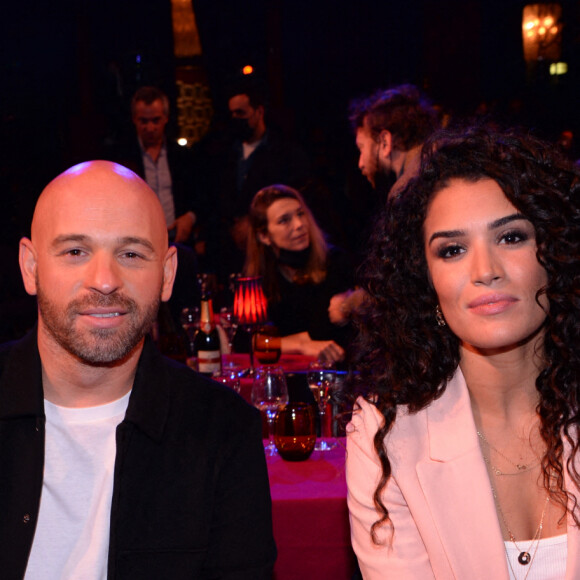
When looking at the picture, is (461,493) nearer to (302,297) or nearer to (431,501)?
(431,501)

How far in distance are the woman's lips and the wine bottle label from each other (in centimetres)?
171

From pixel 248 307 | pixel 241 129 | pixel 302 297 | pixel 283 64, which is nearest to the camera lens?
pixel 248 307

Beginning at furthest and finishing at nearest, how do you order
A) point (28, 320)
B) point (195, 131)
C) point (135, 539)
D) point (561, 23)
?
point (195, 131), point (561, 23), point (28, 320), point (135, 539)

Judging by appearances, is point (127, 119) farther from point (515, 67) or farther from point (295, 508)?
point (295, 508)

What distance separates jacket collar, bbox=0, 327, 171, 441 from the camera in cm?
164

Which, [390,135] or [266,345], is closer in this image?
[266,345]

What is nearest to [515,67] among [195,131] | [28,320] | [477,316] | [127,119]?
[195,131]

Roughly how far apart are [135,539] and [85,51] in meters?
7.61

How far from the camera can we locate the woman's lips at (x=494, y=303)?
160 centimetres

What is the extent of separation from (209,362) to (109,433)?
144 cm

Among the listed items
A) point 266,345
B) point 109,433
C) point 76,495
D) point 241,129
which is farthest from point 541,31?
point 76,495

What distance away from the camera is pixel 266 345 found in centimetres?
322

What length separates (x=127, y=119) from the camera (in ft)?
27.2

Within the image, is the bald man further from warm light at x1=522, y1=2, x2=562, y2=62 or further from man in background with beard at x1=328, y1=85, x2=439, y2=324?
warm light at x1=522, y1=2, x2=562, y2=62
